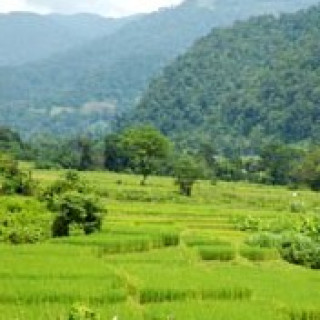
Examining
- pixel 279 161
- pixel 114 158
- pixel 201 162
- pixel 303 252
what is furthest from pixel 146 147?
pixel 303 252

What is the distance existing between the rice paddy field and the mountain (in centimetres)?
9357

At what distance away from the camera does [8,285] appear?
20641 mm

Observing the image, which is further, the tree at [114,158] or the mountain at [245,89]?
the mountain at [245,89]

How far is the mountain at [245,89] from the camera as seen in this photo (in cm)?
13312

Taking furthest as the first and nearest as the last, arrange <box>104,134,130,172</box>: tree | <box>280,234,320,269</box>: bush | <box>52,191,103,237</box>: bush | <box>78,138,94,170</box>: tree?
<box>104,134,130,172</box>: tree → <box>78,138,94,170</box>: tree → <box>52,191,103,237</box>: bush → <box>280,234,320,269</box>: bush

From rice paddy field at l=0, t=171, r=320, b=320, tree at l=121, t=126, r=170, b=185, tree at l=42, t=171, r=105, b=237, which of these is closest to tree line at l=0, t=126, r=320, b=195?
tree at l=121, t=126, r=170, b=185

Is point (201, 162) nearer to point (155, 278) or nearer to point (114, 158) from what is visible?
point (114, 158)

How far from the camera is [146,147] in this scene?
71.5 metres

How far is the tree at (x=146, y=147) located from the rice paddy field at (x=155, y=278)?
98.7ft

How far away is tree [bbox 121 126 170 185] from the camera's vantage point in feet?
234

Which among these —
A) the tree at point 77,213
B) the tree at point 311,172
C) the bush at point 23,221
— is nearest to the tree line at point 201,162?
the tree at point 311,172

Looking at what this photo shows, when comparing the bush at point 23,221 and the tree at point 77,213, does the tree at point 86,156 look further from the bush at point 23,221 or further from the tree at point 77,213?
the tree at point 77,213

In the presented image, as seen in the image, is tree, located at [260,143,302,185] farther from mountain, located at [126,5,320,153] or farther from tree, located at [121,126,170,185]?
mountain, located at [126,5,320,153]

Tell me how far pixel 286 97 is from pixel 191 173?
244 ft
